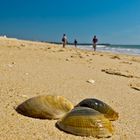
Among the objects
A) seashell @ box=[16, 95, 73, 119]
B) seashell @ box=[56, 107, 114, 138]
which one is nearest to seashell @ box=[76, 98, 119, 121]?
seashell @ box=[16, 95, 73, 119]

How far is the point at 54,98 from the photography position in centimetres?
402

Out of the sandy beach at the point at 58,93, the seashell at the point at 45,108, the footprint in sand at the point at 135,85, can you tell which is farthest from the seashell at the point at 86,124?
the footprint in sand at the point at 135,85

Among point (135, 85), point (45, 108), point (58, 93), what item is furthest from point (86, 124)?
point (135, 85)

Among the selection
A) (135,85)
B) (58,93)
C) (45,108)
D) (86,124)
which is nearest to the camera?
(86,124)

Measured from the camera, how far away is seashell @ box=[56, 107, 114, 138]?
11.3 feet

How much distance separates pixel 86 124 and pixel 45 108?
2.02ft

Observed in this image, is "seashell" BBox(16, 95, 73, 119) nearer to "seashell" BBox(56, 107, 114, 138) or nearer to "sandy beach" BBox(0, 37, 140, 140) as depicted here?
"sandy beach" BBox(0, 37, 140, 140)

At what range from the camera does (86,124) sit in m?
3.45

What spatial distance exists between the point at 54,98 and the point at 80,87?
6.31ft

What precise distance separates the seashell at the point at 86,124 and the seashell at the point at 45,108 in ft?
0.82

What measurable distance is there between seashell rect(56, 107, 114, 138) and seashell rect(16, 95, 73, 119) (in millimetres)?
250

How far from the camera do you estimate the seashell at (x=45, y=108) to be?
382 cm

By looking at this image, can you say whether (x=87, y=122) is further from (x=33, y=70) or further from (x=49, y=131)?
(x=33, y=70)

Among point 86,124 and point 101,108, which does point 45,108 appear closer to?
point 86,124
